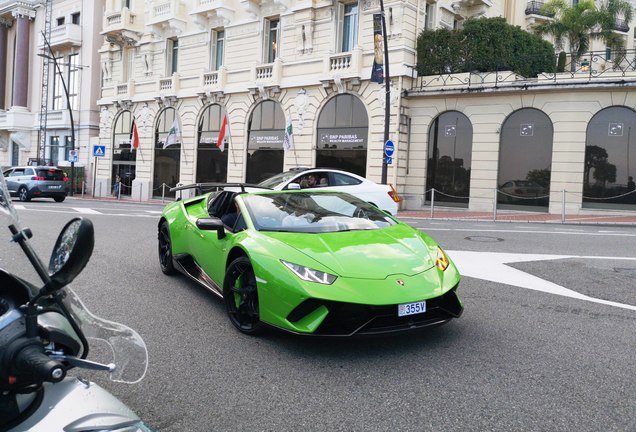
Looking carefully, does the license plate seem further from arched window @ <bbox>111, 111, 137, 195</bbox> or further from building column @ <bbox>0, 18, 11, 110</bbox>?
building column @ <bbox>0, 18, 11, 110</bbox>

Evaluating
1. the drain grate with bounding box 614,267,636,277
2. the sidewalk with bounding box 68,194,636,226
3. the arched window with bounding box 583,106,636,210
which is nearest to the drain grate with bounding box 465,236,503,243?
the drain grate with bounding box 614,267,636,277

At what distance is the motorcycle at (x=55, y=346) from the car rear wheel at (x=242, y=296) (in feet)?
8.54

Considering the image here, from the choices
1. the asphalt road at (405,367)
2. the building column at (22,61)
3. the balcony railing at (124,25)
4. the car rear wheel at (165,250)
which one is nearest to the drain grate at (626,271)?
the asphalt road at (405,367)

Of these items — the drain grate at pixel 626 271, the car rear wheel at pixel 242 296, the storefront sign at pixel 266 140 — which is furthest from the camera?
the storefront sign at pixel 266 140

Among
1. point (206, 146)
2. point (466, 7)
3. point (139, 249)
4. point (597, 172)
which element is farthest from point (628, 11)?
point (139, 249)

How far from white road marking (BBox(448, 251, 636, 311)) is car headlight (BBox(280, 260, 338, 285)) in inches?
131

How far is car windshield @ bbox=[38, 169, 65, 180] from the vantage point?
25.0 metres

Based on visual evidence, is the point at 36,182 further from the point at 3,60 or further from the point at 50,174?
the point at 3,60

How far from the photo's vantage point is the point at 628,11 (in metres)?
30.4

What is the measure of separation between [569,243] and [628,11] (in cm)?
2546

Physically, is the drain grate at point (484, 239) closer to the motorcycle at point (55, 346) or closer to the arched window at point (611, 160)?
the motorcycle at point (55, 346)

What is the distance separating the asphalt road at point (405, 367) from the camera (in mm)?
3168

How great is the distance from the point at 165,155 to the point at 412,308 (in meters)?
32.7

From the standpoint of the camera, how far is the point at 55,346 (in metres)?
1.78
